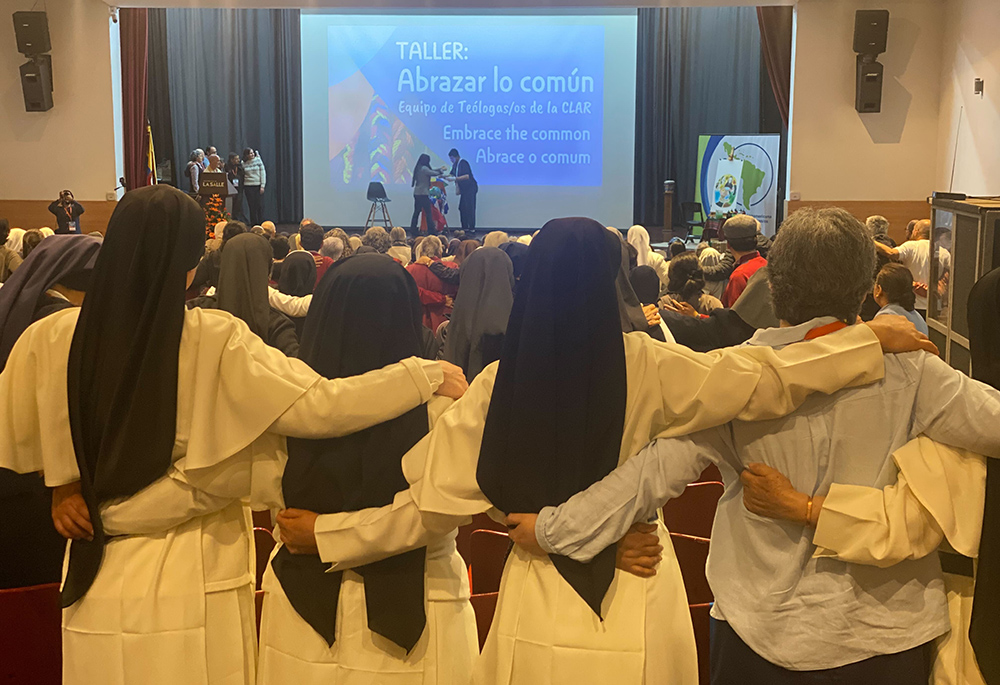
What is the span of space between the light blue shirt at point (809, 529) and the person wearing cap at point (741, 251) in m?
3.28

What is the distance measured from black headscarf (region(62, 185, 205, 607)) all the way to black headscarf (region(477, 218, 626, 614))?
626mm

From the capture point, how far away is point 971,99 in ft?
36.1

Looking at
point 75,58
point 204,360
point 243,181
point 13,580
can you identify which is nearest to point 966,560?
point 204,360

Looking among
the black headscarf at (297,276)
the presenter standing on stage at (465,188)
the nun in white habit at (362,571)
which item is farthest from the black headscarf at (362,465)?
the presenter standing on stage at (465,188)

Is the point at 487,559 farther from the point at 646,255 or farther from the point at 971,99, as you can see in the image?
the point at 971,99

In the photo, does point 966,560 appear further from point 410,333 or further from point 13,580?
point 13,580

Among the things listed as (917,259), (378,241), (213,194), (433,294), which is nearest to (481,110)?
(213,194)

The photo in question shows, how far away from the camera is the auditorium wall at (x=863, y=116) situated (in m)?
11.8

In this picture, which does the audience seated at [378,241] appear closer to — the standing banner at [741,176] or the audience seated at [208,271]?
the audience seated at [208,271]

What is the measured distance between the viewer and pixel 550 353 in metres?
1.67

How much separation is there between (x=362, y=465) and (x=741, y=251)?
145 inches

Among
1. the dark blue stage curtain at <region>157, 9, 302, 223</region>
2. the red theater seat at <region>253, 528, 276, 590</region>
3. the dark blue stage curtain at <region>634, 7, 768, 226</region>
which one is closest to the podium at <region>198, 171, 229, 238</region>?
the dark blue stage curtain at <region>157, 9, 302, 223</region>

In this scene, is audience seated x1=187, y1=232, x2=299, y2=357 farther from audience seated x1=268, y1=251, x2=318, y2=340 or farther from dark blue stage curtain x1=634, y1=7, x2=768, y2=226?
dark blue stage curtain x1=634, y1=7, x2=768, y2=226

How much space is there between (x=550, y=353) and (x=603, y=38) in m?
13.6
